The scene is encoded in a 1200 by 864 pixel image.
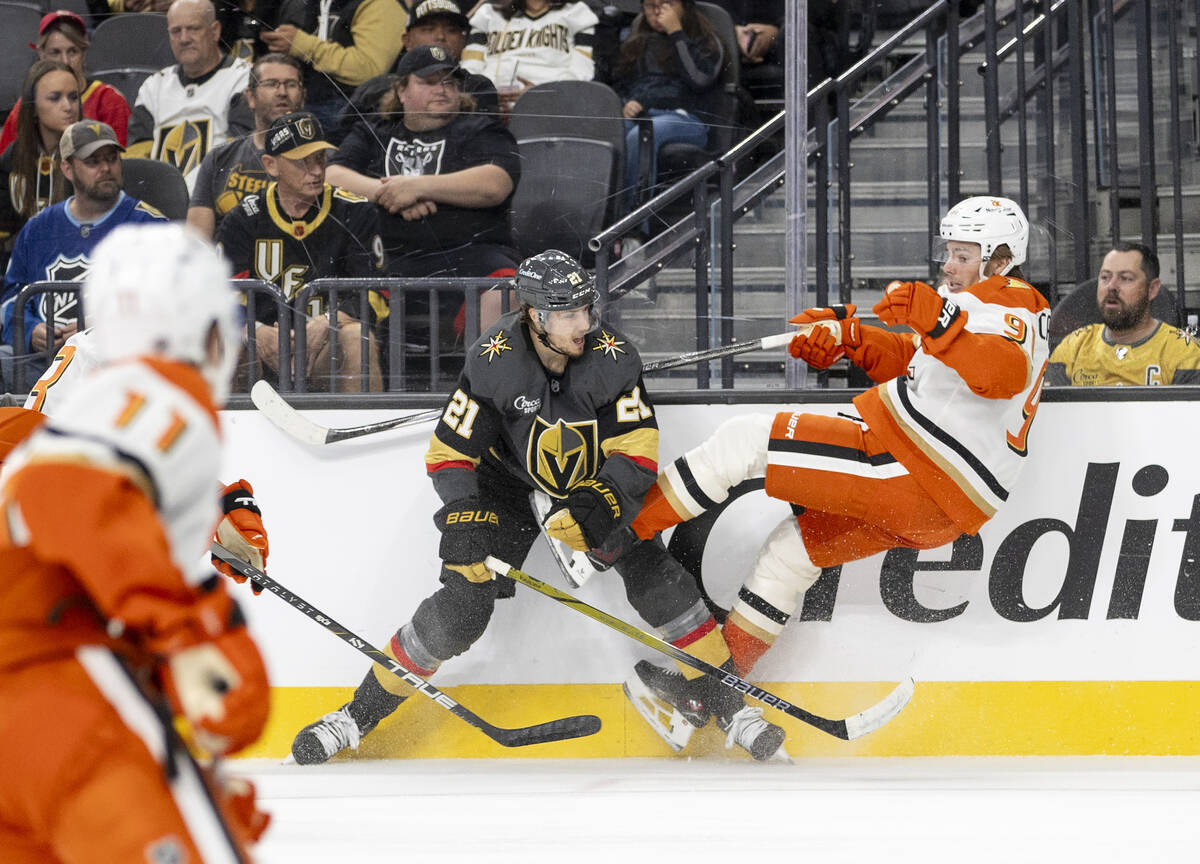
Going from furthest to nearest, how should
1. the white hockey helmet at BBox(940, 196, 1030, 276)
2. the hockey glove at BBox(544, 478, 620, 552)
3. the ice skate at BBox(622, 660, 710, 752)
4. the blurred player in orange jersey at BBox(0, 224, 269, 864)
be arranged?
the ice skate at BBox(622, 660, 710, 752) → the white hockey helmet at BBox(940, 196, 1030, 276) → the hockey glove at BBox(544, 478, 620, 552) → the blurred player in orange jersey at BBox(0, 224, 269, 864)

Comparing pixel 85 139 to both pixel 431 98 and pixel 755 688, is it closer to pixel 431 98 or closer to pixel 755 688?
pixel 431 98

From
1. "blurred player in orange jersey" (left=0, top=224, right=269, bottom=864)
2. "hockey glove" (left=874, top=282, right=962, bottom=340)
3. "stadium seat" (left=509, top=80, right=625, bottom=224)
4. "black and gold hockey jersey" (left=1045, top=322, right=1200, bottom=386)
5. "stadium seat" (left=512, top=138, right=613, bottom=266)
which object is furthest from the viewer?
"stadium seat" (left=509, top=80, right=625, bottom=224)

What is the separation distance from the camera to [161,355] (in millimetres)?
1448

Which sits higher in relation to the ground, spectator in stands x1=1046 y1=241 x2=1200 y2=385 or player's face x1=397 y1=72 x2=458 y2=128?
player's face x1=397 y1=72 x2=458 y2=128

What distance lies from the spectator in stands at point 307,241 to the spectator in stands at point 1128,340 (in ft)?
6.46

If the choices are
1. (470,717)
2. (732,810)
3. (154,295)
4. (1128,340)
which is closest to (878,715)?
(732,810)

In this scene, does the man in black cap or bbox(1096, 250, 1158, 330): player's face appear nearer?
bbox(1096, 250, 1158, 330): player's face

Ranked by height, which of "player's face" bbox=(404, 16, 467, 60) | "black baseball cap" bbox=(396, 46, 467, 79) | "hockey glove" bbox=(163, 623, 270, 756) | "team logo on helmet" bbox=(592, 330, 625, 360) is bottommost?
"hockey glove" bbox=(163, 623, 270, 756)

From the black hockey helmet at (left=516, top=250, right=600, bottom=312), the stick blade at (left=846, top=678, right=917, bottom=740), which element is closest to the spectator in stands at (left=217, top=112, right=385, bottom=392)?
the black hockey helmet at (left=516, top=250, right=600, bottom=312)

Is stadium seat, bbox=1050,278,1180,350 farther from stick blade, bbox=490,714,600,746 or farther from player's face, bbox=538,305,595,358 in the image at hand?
stick blade, bbox=490,714,600,746

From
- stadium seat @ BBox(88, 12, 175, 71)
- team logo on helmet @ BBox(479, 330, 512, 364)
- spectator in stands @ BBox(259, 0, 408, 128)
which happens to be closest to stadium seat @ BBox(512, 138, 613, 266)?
team logo on helmet @ BBox(479, 330, 512, 364)

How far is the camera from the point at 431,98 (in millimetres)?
4047

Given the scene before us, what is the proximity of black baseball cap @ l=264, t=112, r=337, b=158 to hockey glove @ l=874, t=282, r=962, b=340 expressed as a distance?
1.77 metres

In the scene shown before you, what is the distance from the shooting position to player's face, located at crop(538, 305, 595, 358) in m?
3.40
